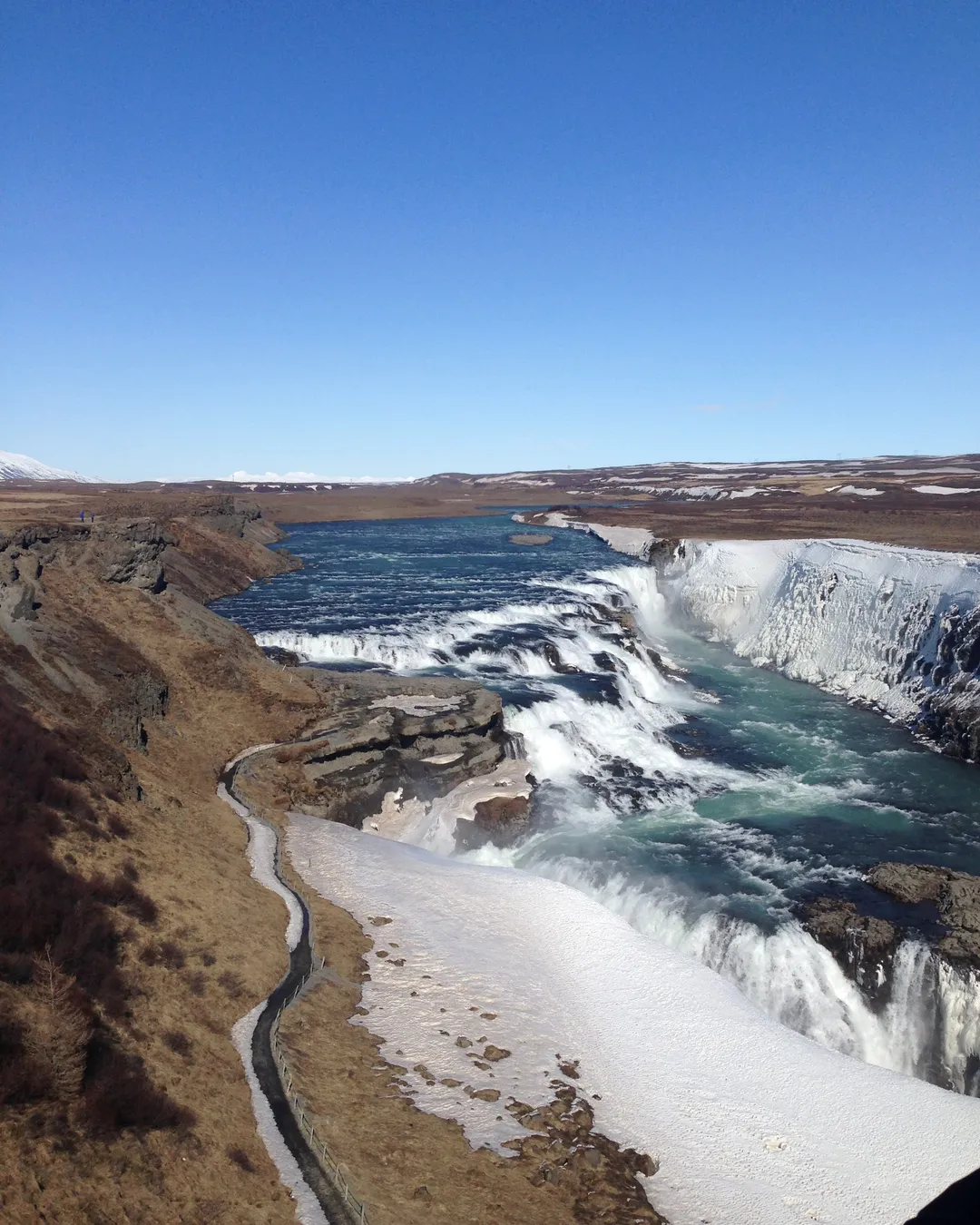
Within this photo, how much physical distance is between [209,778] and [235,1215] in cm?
1342

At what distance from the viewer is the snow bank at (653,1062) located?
10.1m

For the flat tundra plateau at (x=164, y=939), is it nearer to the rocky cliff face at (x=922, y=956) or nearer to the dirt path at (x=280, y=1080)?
the dirt path at (x=280, y=1080)

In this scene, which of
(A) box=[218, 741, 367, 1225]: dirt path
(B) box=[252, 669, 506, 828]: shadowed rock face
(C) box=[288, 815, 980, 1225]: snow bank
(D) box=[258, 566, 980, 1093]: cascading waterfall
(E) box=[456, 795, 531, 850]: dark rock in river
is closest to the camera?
(A) box=[218, 741, 367, 1225]: dirt path

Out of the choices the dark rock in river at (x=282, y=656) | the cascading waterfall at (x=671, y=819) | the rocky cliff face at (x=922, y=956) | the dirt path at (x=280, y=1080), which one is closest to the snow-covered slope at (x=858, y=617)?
the cascading waterfall at (x=671, y=819)

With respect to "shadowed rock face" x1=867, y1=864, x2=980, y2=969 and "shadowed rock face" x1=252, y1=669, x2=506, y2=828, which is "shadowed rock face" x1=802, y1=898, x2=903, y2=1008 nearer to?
"shadowed rock face" x1=867, y1=864, x2=980, y2=969

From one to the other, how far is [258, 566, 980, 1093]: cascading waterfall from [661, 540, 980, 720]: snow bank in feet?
23.8

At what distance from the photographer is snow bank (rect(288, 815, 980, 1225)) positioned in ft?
33.2

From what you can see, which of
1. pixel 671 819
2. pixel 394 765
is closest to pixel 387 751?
pixel 394 765

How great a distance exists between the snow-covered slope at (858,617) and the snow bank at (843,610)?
6cm

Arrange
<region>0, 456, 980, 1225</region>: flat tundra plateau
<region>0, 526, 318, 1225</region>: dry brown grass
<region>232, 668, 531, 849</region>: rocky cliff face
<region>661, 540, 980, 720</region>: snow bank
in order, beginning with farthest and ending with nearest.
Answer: <region>661, 540, 980, 720</region>: snow bank
<region>232, 668, 531, 849</region>: rocky cliff face
<region>0, 456, 980, 1225</region>: flat tundra plateau
<region>0, 526, 318, 1225</region>: dry brown grass

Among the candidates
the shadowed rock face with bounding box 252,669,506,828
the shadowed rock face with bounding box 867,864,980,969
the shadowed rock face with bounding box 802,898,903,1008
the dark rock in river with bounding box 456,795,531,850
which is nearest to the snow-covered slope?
the shadowed rock face with bounding box 867,864,980,969

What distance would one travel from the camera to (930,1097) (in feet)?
40.4

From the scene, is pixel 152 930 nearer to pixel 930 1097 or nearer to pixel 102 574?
pixel 930 1097

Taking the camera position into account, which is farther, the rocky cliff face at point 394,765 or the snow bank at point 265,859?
the rocky cliff face at point 394,765
